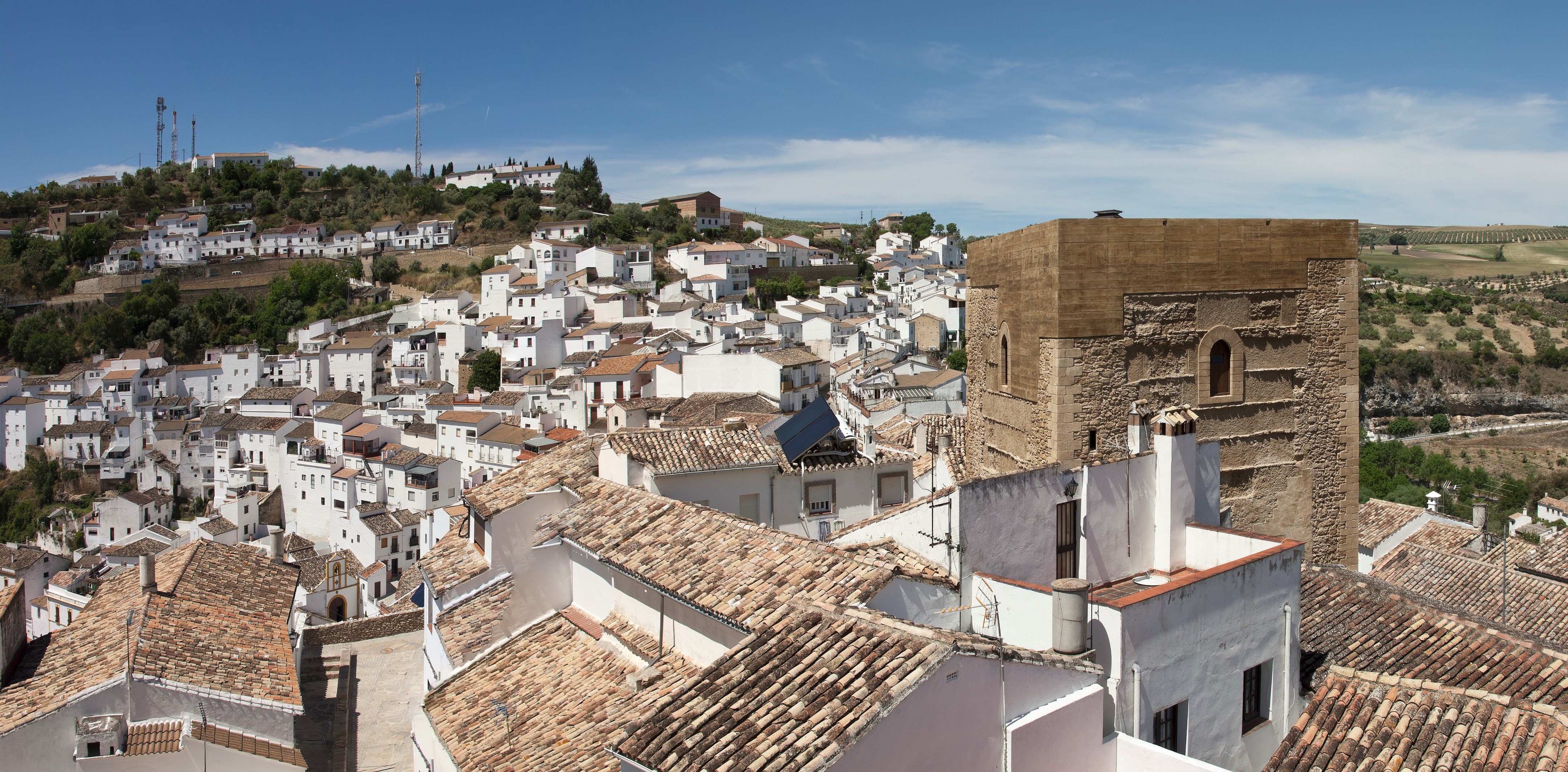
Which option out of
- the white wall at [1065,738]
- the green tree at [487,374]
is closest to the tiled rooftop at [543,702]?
the white wall at [1065,738]

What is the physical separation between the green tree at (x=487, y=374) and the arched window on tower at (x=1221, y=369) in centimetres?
4384

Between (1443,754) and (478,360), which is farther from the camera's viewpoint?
(478,360)

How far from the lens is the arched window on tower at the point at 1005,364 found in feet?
35.7

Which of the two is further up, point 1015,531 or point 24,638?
point 1015,531

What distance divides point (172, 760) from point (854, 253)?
75522 mm

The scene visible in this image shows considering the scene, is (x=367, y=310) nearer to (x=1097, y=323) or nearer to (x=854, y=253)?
(x=854, y=253)

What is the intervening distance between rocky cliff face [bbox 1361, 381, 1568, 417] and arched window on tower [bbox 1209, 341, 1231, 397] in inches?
2172

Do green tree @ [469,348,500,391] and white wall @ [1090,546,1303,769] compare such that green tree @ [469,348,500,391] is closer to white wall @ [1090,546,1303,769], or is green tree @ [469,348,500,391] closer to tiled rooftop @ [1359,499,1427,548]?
tiled rooftop @ [1359,499,1427,548]

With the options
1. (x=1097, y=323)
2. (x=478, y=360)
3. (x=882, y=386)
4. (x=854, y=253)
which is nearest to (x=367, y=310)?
(x=478, y=360)

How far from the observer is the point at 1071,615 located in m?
5.63

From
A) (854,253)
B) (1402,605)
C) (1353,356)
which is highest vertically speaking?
(854,253)

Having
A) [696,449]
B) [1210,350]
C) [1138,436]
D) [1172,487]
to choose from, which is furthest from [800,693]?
[1210,350]

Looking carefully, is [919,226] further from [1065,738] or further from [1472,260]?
[1065,738]

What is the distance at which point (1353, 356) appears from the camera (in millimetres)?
10703
